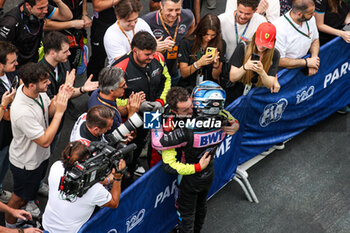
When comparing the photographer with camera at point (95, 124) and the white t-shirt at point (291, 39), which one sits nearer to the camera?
the photographer with camera at point (95, 124)

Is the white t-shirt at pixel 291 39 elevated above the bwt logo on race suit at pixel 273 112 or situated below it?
above

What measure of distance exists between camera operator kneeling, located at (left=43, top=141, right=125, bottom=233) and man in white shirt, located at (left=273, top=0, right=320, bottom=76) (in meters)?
3.07

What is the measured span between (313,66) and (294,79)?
32 centimetres

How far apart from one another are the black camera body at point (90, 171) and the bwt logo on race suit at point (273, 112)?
8.87 ft

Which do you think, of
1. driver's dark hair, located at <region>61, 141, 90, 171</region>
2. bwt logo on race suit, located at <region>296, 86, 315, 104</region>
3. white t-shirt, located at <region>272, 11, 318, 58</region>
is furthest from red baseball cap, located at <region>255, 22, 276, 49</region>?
driver's dark hair, located at <region>61, 141, 90, 171</region>

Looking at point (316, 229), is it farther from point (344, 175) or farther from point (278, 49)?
point (278, 49)

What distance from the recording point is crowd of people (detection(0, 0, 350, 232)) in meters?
4.44

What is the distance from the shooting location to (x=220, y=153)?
17.8 ft

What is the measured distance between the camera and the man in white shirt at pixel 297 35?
5785mm

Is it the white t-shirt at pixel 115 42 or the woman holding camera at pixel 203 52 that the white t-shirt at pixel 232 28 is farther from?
the white t-shirt at pixel 115 42

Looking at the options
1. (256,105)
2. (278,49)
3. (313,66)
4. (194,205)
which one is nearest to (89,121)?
(194,205)

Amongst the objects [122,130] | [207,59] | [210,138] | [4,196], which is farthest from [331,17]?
[4,196]

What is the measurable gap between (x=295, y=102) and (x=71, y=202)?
12.6 ft

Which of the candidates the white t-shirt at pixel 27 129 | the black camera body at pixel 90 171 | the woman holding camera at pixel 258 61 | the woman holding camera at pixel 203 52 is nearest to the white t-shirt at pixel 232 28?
the woman holding camera at pixel 203 52
